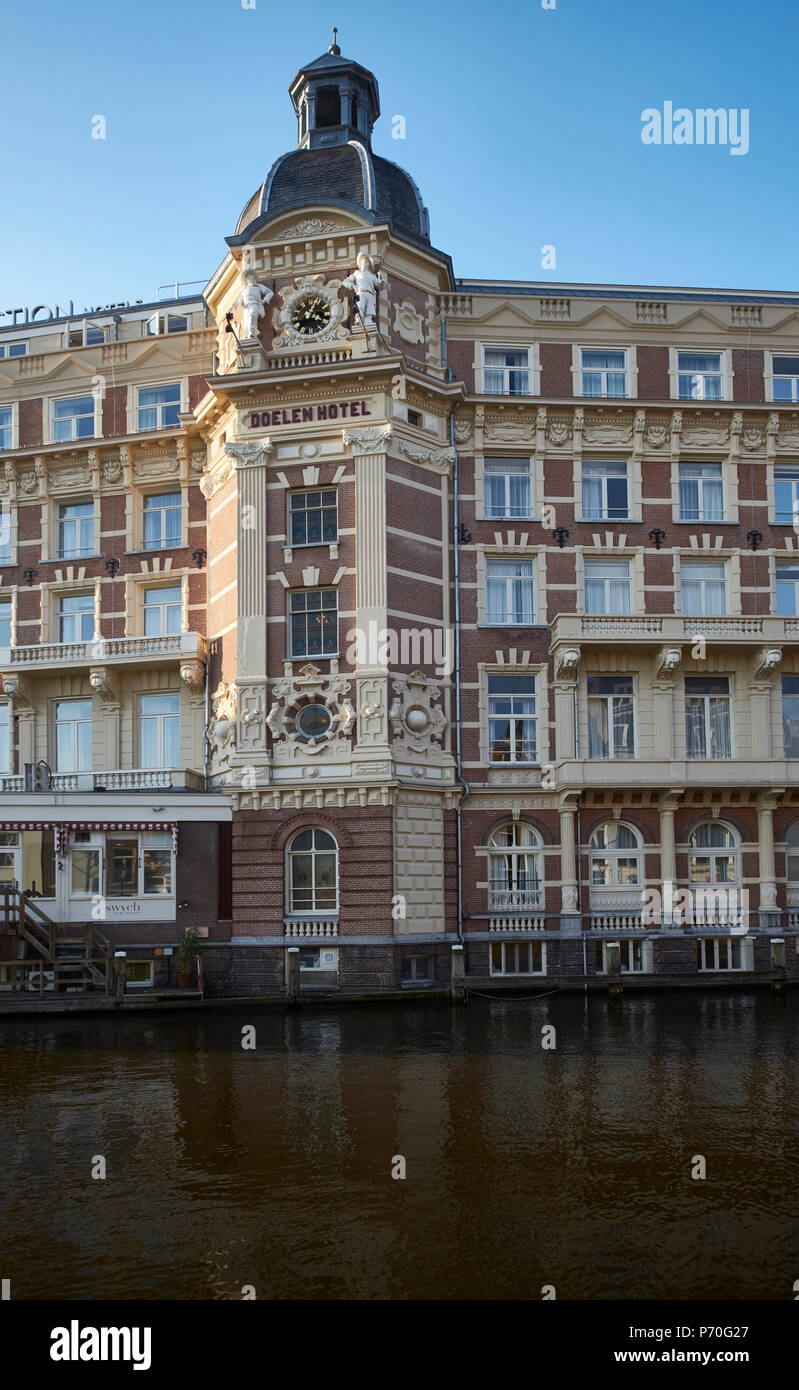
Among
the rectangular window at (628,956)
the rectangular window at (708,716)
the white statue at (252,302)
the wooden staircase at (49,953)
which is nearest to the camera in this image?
the wooden staircase at (49,953)

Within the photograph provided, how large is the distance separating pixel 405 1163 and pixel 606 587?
2585cm

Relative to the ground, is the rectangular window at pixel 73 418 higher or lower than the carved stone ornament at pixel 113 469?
higher

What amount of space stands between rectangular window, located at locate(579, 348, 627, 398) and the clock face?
365 inches

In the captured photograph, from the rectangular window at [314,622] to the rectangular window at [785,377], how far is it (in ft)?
58.6

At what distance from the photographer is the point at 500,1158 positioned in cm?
1631

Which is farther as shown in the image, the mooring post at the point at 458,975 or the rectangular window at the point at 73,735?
the rectangular window at the point at 73,735

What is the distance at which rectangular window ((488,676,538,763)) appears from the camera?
122 ft

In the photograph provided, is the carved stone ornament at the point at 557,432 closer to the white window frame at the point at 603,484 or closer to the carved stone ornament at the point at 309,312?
the white window frame at the point at 603,484

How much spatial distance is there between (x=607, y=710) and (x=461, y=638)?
5.48 metres

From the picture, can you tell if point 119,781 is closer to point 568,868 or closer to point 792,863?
point 568,868

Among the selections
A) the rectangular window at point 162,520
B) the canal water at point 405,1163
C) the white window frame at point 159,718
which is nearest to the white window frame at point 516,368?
the rectangular window at point 162,520

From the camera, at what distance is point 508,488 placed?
38.6 meters

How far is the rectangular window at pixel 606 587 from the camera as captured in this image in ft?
127
